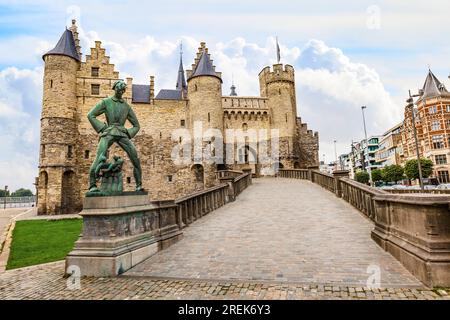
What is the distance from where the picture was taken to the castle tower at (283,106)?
36719mm

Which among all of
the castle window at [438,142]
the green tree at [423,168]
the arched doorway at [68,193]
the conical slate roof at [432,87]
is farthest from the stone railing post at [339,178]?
the conical slate roof at [432,87]

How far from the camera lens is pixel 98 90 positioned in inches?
1235

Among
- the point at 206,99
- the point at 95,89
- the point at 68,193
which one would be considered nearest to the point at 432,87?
the point at 206,99

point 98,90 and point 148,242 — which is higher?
point 98,90

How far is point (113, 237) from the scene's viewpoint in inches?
199

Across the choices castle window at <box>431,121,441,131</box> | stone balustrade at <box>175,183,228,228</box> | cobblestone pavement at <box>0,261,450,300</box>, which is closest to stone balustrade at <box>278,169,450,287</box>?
cobblestone pavement at <box>0,261,450,300</box>

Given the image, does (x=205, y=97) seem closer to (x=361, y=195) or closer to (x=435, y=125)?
(x=361, y=195)

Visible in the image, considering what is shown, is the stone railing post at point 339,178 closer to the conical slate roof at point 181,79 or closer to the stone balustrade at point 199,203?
the stone balustrade at point 199,203

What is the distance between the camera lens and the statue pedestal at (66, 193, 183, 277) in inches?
191

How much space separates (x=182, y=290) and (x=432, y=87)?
62.5 meters
